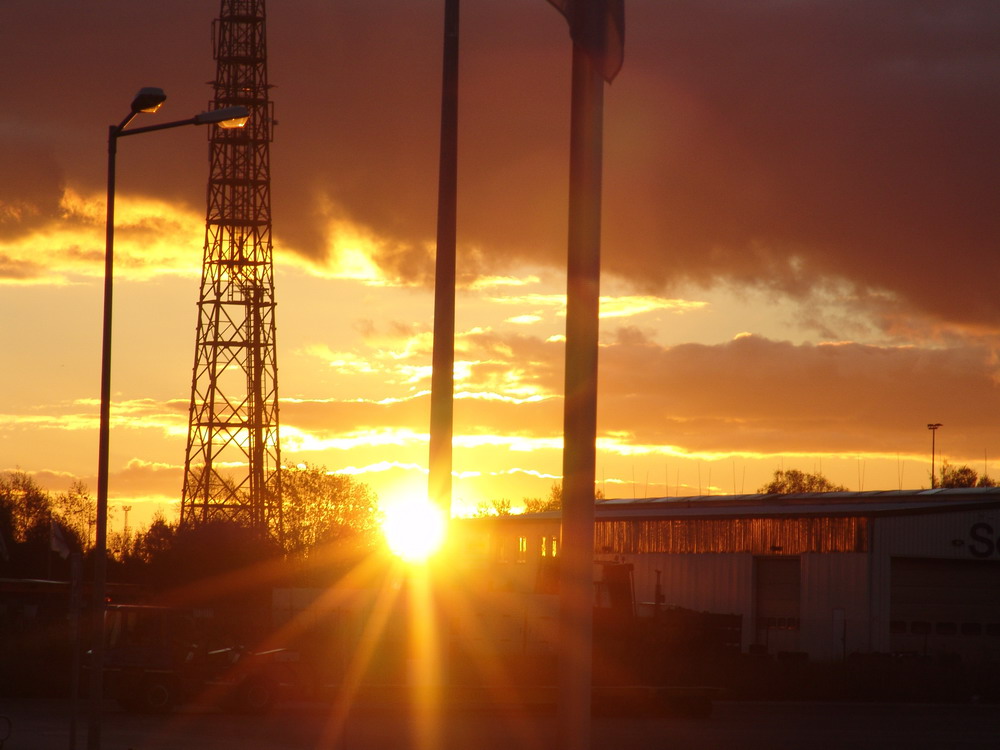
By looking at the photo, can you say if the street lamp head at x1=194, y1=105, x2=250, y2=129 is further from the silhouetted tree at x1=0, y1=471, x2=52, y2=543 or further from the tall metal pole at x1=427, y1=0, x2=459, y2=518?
the silhouetted tree at x1=0, y1=471, x2=52, y2=543

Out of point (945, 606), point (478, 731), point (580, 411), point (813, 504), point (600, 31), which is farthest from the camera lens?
point (813, 504)

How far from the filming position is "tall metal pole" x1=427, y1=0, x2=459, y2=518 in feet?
78.6

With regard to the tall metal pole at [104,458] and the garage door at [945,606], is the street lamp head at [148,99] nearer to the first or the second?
the tall metal pole at [104,458]

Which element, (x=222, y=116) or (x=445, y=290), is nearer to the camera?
(x=222, y=116)

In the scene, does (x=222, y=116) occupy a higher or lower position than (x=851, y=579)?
higher

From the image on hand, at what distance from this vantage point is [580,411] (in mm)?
6711

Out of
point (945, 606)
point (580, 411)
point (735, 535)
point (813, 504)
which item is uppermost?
point (580, 411)

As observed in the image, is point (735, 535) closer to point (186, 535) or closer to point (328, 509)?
point (186, 535)

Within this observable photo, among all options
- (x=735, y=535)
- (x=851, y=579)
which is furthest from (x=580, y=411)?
(x=735, y=535)

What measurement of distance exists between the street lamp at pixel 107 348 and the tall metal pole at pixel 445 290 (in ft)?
16.6

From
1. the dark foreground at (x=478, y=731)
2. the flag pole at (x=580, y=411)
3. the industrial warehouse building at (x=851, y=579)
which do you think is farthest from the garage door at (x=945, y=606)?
the flag pole at (x=580, y=411)

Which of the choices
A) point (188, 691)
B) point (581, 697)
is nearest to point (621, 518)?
point (188, 691)

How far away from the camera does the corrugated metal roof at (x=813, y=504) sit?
186 ft

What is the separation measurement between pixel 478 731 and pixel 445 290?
845 cm
